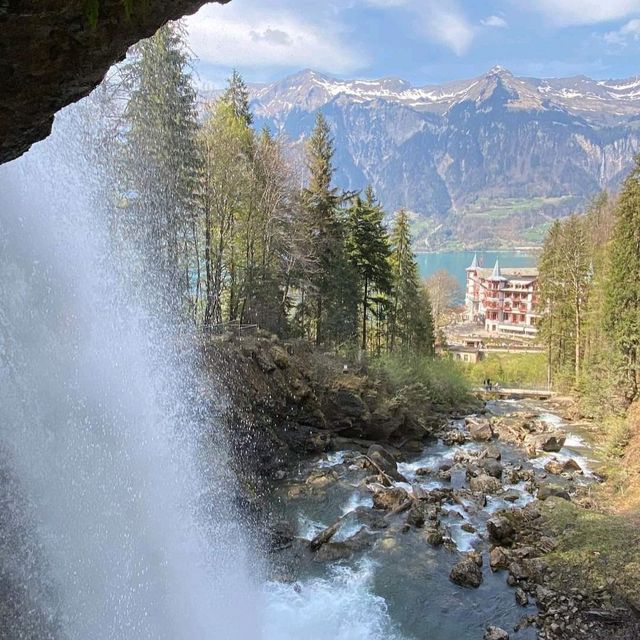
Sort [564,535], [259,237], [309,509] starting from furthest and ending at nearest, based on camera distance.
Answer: [259,237] < [309,509] < [564,535]

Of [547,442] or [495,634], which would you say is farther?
[547,442]

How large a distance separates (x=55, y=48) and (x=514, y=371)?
48521mm

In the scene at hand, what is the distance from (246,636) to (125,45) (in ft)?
28.8

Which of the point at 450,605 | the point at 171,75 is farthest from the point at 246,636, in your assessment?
the point at 171,75

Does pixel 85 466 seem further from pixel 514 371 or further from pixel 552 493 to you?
pixel 514 371

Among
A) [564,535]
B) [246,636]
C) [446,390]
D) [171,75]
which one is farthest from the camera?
[446,390]

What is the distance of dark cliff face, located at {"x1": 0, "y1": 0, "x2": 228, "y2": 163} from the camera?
2828mm

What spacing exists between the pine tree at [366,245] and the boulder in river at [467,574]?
2021 centimetres

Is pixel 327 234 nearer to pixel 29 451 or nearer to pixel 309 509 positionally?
pixel 309 509

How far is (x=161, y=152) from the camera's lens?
17188 mm

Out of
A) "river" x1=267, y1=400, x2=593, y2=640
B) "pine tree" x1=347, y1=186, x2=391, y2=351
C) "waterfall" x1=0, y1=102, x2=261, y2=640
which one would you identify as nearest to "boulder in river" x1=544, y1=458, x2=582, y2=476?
"river" x1=267, y1=400, x2=593, y2=640

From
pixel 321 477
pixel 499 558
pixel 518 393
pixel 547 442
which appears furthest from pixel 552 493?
pixel 518 393

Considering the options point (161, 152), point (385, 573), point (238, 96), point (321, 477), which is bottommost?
point (385, 573)

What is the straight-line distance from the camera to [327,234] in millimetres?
29219
